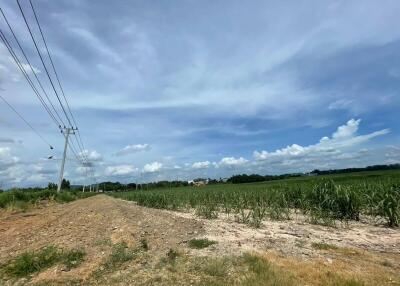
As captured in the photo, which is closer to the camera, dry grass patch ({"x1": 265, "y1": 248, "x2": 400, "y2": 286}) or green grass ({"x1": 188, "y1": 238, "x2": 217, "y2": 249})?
dry grass patch ({"x1": 265, "y1": 248, "x2": 400, "y2": 286})

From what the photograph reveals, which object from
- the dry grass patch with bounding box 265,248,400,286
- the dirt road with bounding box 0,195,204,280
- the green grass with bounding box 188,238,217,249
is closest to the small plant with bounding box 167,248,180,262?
the dirt road with bounding box 0,195,204,280

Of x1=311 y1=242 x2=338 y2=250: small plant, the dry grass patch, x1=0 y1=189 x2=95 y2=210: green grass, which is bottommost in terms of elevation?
the dry grass patch

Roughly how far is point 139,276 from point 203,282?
1.22 m

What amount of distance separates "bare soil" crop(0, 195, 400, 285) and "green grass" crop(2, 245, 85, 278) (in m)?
0.23

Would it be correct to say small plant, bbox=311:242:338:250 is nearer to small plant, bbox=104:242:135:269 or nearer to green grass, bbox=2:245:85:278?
small plant, bbox=104:242:135:269

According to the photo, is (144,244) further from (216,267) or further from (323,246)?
(323,246)

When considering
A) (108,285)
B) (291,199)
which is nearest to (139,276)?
(108,285)

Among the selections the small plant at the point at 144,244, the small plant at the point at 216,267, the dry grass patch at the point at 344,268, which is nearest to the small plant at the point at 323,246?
the dry grass patch at the point at 344,268

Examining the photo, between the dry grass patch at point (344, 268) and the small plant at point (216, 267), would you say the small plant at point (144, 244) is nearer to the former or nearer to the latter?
the small plant at point (216, 267)

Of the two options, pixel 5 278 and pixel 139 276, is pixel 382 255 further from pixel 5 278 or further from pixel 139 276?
pixel 5 278

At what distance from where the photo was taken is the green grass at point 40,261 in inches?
288

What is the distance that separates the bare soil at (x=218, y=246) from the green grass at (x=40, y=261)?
0.23 m

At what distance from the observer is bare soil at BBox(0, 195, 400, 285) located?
21.4ft

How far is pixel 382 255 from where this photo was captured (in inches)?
316
